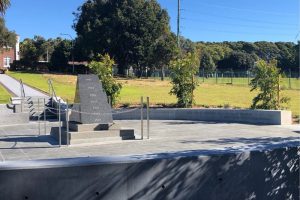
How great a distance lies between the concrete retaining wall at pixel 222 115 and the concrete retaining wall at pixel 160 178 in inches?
409

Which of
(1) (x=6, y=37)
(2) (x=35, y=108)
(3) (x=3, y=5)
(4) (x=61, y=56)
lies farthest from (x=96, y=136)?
(4) (x=61, y=56)

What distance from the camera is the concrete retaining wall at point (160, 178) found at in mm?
5145

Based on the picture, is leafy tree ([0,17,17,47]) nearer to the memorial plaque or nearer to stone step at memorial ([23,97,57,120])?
stone step at memorial ([23,97,57,120])

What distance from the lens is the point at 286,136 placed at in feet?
47.0

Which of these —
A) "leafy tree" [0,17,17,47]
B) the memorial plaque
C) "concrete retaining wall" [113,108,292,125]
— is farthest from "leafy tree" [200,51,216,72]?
the memorial plaque

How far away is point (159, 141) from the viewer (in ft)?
44.7

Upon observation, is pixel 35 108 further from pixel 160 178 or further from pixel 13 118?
pixel 160 178

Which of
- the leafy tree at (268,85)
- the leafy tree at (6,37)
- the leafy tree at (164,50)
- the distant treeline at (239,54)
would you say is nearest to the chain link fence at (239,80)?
the leafy tree at (164,50)

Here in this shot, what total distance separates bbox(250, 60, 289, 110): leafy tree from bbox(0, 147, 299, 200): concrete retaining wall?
1273 cm

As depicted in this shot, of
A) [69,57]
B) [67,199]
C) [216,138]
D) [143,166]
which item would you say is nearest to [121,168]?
[143,166]

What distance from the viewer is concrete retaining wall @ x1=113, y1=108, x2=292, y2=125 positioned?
17344 mm

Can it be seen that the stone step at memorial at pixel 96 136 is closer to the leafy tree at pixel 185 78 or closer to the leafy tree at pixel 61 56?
the leafy tree at pixel 185 78

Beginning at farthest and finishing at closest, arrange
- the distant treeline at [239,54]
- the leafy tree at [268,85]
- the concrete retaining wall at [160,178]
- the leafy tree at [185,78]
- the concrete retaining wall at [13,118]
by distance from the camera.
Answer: the distant treeline at [239,54], the leafy tree at [185,78], the concrete retaining wall at [13,118], the leafy tree at [268,85], the concrete retaining wall at [160,178]

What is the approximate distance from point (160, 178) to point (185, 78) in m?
16.0
